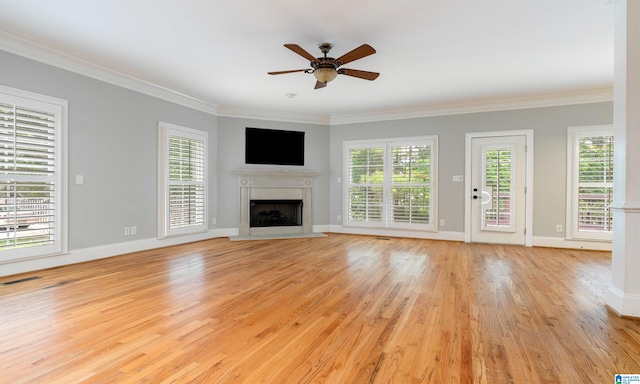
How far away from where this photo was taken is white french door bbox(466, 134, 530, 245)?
563 centimetres

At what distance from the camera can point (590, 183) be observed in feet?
17.0

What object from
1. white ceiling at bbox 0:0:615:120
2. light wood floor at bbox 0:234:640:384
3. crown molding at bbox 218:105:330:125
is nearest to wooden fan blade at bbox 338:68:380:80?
white ceiling at bbox 0:0:615:120

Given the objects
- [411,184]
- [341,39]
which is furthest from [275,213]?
[341,39]

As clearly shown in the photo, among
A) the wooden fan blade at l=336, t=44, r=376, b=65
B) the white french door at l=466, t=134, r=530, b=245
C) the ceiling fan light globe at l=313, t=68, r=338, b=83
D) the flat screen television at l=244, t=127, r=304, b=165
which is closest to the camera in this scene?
the wooden fan blade at l=336, t=44, r=376, b=65

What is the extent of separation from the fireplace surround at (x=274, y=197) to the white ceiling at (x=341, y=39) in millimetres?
1945

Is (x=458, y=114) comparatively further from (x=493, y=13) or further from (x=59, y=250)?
(x=59, y=250)

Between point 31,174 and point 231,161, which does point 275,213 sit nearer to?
point 231,161

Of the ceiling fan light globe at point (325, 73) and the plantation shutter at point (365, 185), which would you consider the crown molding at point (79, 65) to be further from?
the plantation shutter at point (365, 185)

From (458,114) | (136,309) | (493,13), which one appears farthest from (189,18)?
(458,114)

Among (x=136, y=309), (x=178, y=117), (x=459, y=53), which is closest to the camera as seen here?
(x=136, y=309)

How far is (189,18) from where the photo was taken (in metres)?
3.05

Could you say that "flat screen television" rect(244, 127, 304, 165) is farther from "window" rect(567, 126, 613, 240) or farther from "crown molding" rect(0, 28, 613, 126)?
"window" rect(567, 126, 613, 240)

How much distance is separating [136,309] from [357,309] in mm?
1801

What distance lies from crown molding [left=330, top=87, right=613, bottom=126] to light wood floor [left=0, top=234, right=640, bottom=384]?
2.85 metres
